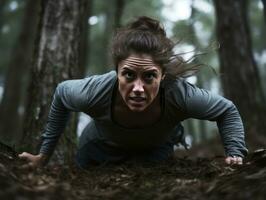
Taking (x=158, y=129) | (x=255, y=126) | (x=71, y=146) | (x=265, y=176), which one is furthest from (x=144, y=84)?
(x=255, y=126)

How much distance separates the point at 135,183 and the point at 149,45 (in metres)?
1.28

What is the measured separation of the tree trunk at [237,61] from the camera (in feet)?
28.8

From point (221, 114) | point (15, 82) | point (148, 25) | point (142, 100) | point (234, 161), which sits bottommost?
point (234, 161)

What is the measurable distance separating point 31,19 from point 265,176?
11614mm

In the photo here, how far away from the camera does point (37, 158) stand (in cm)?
429

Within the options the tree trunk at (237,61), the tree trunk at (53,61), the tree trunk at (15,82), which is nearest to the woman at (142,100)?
the tree trunk at (53,61)

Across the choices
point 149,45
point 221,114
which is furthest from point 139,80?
point 221,114

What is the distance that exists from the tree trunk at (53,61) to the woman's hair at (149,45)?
1.34 meters

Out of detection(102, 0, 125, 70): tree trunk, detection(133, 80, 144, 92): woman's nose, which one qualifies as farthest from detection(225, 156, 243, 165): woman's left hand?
detection(102, 0, 125, 70): tree trunk

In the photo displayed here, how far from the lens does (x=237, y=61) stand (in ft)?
29.1

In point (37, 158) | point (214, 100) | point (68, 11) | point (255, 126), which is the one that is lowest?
point (255, 126)

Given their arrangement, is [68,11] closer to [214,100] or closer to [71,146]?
[71,146]

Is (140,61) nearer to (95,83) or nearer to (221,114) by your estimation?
(95,83)

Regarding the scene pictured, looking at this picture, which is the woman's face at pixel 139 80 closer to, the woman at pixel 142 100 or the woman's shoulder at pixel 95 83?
the woman at pixel 142 100
